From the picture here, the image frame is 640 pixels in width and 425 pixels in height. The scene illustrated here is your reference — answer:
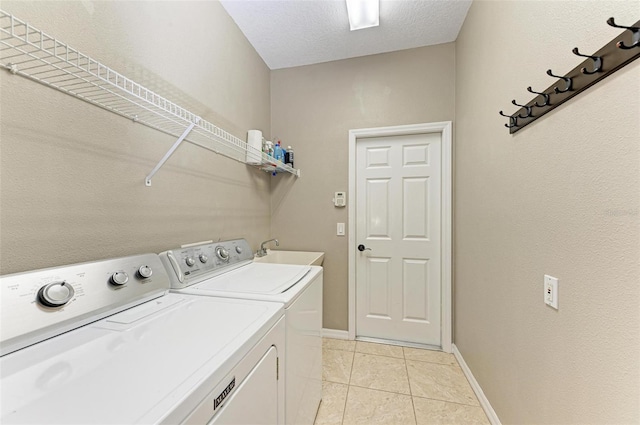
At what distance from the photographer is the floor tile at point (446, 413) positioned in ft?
4.94

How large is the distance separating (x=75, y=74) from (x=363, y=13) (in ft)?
6.02

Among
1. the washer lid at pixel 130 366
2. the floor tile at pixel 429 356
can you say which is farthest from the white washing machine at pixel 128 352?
the floor tile at pixel 429 356

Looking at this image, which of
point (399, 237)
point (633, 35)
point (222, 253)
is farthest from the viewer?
point (399, 237)

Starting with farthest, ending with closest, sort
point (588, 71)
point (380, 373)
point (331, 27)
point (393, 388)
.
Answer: point (331, 27)
point (380, 373)
point (393, 388)
point (588, 71)

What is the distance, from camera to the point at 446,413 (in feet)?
5.15

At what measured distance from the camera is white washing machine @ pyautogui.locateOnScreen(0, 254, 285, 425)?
0.46 metres

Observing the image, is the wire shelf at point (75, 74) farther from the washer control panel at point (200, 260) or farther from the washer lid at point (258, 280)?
the washer lid at point (258, 280)

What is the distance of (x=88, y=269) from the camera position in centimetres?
80

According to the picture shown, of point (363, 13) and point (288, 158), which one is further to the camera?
point (288, 158)

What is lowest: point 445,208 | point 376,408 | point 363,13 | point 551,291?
point 376,408

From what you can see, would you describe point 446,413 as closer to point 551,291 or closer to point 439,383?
point 439,383

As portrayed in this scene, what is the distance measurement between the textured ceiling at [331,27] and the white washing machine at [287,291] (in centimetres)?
179

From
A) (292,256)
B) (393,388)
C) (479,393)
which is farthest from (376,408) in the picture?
(292,256)

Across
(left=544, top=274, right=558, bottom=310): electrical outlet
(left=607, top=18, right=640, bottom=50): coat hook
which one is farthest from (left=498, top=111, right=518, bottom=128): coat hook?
(left=544, top=274, right=558, bottom=310): electrical outlet
